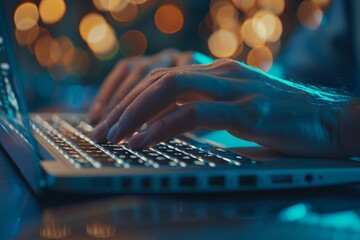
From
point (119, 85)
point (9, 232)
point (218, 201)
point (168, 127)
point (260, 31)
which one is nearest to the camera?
point (9, 232)

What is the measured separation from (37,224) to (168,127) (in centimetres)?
→ 25

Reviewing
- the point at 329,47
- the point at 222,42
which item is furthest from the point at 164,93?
the point at 222,42

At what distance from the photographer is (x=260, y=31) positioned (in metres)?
4.02

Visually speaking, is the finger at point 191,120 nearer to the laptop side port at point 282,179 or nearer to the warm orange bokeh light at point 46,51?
the laptop side port at point 282,179

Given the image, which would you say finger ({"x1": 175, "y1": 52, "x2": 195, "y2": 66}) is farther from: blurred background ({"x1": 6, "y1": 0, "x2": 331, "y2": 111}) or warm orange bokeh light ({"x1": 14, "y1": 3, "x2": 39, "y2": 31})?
blurred background ({"x1": 6, "y1": 0, "x2": 331, "y2": 111})

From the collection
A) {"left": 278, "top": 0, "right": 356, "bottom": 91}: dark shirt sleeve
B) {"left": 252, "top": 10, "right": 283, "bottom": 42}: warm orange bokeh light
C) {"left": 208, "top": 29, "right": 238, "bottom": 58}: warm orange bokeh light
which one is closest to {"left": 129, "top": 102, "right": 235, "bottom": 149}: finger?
{"left": 278, "top": 0, "right": 356, "bottom": 91}: dark shirt sleeve

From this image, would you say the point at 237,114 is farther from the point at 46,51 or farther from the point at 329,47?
the point at 46,51

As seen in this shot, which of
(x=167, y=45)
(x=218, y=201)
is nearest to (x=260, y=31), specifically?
(x=167, y=45)

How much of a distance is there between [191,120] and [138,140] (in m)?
0.08

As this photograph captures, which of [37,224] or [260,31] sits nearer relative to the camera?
[37,224]

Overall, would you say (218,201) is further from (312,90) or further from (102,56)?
(102,56)

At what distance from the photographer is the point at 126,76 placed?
1501mm

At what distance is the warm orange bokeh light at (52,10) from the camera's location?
12.2ft

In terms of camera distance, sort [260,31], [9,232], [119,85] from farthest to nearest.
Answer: [260,31] < [119,85] < [9,232]
